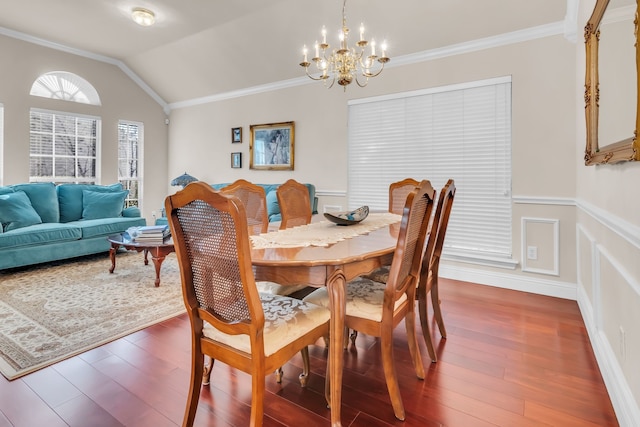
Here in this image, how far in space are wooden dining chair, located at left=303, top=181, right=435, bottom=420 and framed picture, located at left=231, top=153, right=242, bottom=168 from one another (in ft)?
14.1

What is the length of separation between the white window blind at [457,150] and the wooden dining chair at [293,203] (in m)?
1.63

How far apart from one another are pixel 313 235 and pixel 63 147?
5484 mm

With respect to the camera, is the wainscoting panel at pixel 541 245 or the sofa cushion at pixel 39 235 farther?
the sofa cushion at pixel 39 235

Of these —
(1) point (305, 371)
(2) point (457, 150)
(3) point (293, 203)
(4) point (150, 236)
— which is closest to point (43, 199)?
(4) point (150, 236)

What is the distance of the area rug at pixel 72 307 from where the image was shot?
215 centimetres

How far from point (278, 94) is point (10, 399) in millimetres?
4526

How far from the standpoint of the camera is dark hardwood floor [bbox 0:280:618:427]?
5.06 ft

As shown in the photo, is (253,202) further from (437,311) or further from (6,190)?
(6,190)

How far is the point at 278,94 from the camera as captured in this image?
17.0 ft

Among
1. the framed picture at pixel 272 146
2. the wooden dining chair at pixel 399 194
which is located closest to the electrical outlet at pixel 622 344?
the wooden dining chair at pixel 399 194

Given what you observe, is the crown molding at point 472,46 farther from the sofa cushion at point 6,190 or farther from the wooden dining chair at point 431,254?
the sofa cushion at point 6,190

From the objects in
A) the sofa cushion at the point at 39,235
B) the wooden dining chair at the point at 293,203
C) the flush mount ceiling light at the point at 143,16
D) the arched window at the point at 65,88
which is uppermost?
the flush mount ceiling light at the point at 143,16

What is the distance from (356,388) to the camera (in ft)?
5.80

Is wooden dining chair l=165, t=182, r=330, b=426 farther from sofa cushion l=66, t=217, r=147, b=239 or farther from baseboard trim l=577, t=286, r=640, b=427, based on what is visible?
sofa cushion l=66, t=217, r=147, b=239
